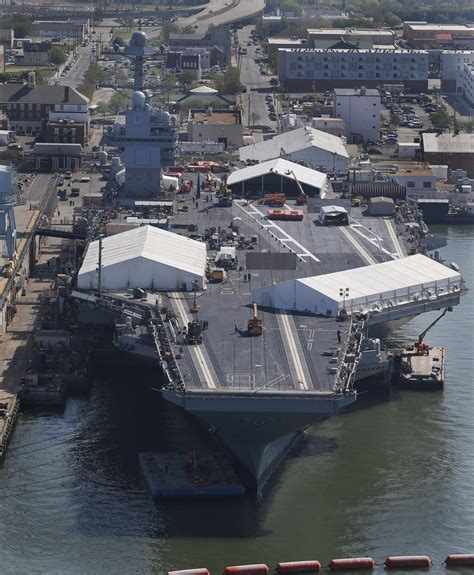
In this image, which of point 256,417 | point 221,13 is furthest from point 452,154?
point 221,13

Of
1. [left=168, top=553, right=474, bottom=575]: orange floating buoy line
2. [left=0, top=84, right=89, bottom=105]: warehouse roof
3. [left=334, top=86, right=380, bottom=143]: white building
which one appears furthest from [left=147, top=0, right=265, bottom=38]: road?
[left=168, top=553, right=474, bottom=575]: orange floating buoy line

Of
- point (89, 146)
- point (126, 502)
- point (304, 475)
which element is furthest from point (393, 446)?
point (89, 146)

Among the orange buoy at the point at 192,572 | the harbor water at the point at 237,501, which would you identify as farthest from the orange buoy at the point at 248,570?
the harbor water at the point at 237,501

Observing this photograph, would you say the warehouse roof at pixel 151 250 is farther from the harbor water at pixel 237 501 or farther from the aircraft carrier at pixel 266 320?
the harbor water at pixel 237 501

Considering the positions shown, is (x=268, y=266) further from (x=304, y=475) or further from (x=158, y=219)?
(x=304, y=475)

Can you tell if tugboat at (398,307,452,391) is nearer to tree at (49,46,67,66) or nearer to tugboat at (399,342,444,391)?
tugboat at (399,342,444,391)

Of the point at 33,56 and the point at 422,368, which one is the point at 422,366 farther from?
the point at 33,56

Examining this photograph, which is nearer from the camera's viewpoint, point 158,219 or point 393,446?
point 393,446
